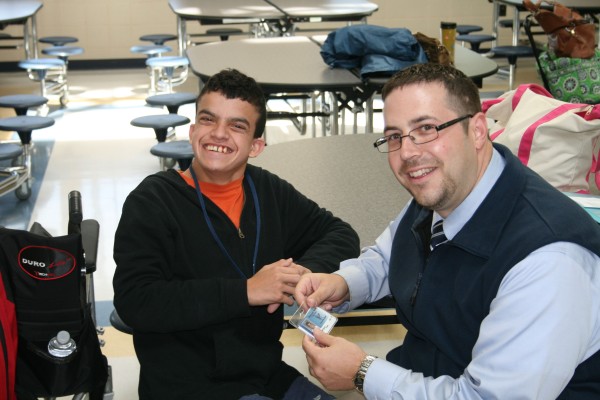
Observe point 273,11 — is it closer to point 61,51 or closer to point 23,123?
point 23,123

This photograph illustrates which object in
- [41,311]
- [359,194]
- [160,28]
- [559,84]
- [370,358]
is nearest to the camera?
[370,358]

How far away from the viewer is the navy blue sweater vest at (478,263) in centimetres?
146

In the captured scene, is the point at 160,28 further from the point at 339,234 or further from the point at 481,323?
the point at 481,323

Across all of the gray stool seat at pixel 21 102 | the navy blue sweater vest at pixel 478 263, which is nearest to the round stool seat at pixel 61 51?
the gray stool seat at pixel 21 102

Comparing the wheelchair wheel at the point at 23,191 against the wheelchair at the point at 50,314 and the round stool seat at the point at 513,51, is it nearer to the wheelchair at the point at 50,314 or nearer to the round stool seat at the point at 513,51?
the wheelchair at the point at 50,314

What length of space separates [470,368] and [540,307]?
0.54 ft

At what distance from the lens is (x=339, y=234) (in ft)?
7.04

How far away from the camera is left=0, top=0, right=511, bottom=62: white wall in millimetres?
10117

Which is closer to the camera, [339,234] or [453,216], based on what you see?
[453,216]

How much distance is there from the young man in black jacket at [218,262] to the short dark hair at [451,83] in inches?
20.0

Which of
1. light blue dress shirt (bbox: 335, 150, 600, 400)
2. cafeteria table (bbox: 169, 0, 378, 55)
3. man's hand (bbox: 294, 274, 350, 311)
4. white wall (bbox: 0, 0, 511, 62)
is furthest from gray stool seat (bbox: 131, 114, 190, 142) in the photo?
white wall (bbox: 0, 0, 511, 62)

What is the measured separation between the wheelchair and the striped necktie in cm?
79

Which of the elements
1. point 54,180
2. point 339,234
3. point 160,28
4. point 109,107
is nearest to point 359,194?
point 339,234

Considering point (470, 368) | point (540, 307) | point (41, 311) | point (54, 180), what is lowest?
point (54, 180)
